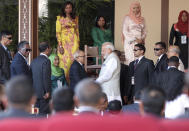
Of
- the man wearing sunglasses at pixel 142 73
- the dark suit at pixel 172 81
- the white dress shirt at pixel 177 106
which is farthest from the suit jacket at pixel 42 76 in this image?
the white dress shirt at pixel 177 106

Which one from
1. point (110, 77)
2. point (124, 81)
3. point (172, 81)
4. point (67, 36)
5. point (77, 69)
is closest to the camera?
point (172, 81)

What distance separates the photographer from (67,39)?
10742 mm

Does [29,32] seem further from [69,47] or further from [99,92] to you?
[99,92]

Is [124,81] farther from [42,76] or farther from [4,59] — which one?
[4,59]

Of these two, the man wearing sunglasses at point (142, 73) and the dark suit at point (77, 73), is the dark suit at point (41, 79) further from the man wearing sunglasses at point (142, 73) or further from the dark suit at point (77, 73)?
the man wearing sunglasses at point (142, 73)

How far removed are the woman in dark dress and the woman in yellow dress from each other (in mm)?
2111

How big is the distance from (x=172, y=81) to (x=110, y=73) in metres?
1.76

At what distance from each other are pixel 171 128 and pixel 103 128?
0.47m

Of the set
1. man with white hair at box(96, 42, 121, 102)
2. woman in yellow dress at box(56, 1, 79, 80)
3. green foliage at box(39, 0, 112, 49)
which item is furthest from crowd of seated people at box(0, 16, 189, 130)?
green foliage at box(39, 0, 112, 49)

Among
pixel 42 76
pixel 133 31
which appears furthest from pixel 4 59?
pixel 133 31

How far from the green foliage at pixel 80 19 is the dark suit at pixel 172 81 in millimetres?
6502

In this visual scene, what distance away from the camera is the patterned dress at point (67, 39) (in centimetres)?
1063

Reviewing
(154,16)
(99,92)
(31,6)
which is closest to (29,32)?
(31,6)

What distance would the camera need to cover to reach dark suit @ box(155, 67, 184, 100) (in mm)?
6442
